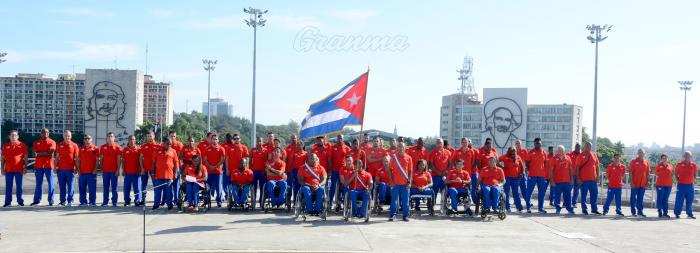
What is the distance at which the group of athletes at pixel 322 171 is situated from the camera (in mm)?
13594

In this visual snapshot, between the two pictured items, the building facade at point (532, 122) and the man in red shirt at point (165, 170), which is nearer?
the man in red shirt at point (165, 170)

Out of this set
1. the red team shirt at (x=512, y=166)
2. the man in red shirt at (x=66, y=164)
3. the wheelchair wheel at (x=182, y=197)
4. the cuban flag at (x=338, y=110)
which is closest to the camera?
the cuban flag at (x=338, y=110)

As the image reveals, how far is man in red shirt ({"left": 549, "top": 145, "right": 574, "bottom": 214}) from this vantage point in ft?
51.8

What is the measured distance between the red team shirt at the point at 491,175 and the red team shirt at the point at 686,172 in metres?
5.01

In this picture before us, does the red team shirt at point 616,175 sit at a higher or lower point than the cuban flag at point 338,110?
lower

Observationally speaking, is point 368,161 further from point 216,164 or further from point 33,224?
point 33,224

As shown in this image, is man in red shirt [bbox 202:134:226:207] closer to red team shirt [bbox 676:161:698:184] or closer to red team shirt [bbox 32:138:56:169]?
red team shirt [bbox 32:138:56:169]

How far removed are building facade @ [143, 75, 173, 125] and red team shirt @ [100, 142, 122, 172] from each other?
109 meters

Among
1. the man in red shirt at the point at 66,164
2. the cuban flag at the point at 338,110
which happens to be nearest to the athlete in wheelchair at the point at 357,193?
the cuban flag at the point at 338,110

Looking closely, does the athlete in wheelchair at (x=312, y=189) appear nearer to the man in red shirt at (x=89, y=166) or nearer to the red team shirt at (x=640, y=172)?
the man in red shirt at (x=89, y=166)

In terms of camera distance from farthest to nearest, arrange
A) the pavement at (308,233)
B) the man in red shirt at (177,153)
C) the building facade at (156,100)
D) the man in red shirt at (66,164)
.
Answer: the building facade at (156,100)
the man in red shirt at (66,164)
the man in red shirt at (177,153)
the pavement at (308,233)

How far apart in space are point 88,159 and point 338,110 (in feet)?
20.6

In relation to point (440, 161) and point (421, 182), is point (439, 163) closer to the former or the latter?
point (440, 161)

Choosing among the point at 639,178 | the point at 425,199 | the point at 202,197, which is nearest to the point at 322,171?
the point at 425,199
